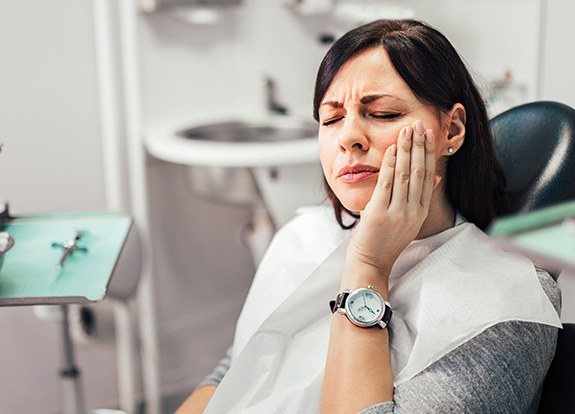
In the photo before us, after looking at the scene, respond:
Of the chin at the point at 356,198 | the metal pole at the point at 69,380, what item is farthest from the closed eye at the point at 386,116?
the metal pole at the point at 69,380

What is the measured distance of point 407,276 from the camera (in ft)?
4.20

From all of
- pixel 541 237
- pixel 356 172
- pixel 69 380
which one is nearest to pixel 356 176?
pixel 356 172

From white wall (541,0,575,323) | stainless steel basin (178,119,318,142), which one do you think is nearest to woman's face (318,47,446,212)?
white wall (541,0,575,323)

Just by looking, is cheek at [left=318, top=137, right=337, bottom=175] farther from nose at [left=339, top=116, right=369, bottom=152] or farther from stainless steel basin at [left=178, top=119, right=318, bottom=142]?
stainless steel basin at [left=178, top=119, right=318, bottom=142]

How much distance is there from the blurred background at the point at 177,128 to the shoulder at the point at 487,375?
1046 millimetres

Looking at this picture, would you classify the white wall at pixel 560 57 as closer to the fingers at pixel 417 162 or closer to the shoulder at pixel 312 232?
the shoulder at pixel 312 232

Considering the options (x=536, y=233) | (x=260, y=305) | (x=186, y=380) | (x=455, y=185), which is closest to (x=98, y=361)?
(x=186, y=380)

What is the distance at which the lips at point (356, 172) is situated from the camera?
4.00 feet

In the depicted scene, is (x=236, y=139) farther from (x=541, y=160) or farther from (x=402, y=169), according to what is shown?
(x=402, y=169)

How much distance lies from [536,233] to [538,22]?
196 centimetres

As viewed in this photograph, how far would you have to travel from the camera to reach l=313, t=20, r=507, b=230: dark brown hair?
1223mm

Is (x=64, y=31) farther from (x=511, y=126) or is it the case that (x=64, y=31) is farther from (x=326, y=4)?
(x=511, y=126)

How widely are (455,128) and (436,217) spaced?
6.2 inches

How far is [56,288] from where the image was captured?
1.20m
